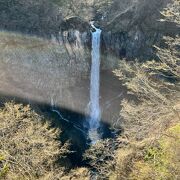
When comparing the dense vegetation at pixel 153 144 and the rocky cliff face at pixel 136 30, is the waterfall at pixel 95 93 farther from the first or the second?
the dense vegetation at pixel 153 144

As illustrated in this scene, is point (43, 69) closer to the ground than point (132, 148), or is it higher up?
closer to the ground

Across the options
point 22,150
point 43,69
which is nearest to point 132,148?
point 22,150

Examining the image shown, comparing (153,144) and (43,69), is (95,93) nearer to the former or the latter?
(43,69)

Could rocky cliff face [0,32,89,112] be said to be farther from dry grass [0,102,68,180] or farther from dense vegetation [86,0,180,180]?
dense vegetation [86,0,180,180]

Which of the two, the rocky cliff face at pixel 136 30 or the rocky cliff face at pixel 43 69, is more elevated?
the rocky cliff face at pixel 136 30

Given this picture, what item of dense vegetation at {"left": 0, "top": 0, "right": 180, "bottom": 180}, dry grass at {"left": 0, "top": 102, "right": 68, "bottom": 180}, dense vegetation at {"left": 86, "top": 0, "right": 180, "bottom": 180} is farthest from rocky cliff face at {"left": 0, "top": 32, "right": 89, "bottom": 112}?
dense vegetation at {"left": 86, "top": 0, "right": 180, "bottom": 180}

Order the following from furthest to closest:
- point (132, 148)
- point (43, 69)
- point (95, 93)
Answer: point (95, 93) < point (43, 69) < point (132, 148)

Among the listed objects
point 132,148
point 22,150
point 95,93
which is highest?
point 22,150

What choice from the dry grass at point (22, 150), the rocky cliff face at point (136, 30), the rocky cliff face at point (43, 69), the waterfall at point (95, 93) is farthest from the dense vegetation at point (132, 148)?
the waterfall at point (95, 93)

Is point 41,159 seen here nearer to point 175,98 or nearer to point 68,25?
point 175,98

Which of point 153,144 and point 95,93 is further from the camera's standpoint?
point 95,93

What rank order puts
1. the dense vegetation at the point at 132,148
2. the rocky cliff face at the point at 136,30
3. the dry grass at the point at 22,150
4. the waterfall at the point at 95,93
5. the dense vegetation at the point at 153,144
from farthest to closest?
the waterfall at the point at 95,93
the rocky cliff face at the point at 136,30
the dry grass at the point at 22,150
the dense vegetation at the point at 132,148
the dense vegetation at the point at 153,144

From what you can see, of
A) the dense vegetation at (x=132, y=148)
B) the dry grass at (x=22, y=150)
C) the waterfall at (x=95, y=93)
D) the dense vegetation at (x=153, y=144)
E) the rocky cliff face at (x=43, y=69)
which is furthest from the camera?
the waterfall at (x=95, y=93)
